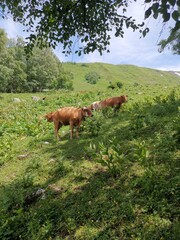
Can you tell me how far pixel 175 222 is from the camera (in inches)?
171

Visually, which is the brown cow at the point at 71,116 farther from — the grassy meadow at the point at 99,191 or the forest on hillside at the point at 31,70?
the forest on hillside at the point at 31,70

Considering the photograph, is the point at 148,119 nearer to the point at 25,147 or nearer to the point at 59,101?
the point at 25,147

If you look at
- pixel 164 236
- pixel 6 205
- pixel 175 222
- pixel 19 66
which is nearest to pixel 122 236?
pixel 164 236

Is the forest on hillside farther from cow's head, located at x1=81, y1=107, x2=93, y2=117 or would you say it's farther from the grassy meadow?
the grassy meadow

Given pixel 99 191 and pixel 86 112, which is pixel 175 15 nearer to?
pixel 99 191

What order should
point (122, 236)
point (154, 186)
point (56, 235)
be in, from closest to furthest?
Answer: point (122, 236)
point (56, 235)
point (154, 186)

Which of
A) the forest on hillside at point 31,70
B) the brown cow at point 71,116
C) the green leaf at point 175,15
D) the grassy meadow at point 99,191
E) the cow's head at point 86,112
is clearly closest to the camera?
the green leaf at point 175,15

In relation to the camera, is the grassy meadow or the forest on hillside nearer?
the grassy meadow

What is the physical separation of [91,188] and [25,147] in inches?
260

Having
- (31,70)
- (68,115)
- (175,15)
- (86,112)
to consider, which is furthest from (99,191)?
(31,70)

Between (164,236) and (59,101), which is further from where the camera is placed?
(59,101)

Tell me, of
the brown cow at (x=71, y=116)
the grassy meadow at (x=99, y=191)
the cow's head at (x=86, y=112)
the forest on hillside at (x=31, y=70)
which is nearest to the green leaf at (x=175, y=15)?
the grassy meadow at (x=99, y=191)

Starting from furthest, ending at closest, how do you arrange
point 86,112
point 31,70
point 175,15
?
point 31,70, point 86,112, point 175,15

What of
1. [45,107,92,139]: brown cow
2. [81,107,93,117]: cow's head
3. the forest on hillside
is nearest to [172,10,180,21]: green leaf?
[45,107,92,139]: brown cow
